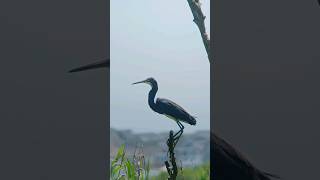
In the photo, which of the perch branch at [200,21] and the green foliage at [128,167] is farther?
the perch branch at [200,21]

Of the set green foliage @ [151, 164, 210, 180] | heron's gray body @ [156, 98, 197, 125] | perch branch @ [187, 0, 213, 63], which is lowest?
green foliage @ [151, 164, 210, 180]

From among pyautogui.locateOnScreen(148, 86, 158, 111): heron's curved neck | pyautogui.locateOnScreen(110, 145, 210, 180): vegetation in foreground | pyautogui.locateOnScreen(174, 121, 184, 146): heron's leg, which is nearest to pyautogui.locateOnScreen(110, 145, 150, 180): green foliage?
pyautogui.locateOnScreen(110, 145, 210, 180): vegetation in foreground

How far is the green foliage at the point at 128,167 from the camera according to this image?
452 centimetres

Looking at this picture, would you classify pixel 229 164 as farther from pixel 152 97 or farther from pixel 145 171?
pixel 152 97

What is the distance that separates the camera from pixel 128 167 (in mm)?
4582

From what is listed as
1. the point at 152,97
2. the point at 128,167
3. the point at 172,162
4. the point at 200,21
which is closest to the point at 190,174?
the point at 172,162

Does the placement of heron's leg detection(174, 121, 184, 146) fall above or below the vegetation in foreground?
above

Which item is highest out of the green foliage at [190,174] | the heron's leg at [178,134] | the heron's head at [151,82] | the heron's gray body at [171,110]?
the heron's head at [151,82]

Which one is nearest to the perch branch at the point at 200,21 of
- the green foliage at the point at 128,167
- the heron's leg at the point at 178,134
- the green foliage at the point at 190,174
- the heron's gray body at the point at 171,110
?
the heron's gray body at the point at 171,110

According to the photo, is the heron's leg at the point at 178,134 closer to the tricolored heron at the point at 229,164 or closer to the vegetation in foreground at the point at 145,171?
the tricolored heron at the point at 229,164

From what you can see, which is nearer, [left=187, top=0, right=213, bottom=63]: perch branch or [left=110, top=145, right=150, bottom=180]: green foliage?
[left=110, top=145, right=150, bottom=180]: green foliage

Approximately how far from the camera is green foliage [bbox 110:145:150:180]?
14.8ft

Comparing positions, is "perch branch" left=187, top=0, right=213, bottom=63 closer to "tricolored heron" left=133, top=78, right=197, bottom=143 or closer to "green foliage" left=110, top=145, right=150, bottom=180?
"tricolored heron" left=133, top=78, right=197, bottom=143

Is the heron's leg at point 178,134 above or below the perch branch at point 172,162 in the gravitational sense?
above
